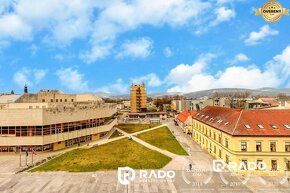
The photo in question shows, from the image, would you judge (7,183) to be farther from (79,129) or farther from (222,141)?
(222,141)

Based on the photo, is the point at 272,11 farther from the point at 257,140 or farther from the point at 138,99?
the point at 138,99

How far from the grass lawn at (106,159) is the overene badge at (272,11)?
101ft

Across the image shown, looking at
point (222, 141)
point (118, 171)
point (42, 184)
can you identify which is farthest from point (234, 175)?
point (42, 184)

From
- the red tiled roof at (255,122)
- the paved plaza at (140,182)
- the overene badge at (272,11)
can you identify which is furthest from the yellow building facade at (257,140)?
the overene badge at (272,11)

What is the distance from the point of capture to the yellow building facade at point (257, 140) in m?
44.3

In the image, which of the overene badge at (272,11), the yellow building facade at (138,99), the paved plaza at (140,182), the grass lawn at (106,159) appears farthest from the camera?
the yellow building facade at (138,99)

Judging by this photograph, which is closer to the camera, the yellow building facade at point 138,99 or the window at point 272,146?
the window at point 272,146

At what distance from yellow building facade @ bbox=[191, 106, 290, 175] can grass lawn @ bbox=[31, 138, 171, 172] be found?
12.2 meters

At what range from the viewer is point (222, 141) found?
166 ft

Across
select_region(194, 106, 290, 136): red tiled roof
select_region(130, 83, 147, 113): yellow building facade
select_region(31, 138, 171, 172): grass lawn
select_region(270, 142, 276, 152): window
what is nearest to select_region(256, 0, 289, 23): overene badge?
select_region(194, 106, 290, 136): red tiled roof

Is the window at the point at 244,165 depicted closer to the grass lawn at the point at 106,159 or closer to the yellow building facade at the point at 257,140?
the yellow building facade at the point at 257,140

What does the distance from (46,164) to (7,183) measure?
10718 millimetres

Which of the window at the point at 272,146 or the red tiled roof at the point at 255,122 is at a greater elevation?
the red tiled roof at the point at 255,122

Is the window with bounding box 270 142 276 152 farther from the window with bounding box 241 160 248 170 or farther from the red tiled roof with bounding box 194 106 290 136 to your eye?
the window with bounding box 241 160 248 170
